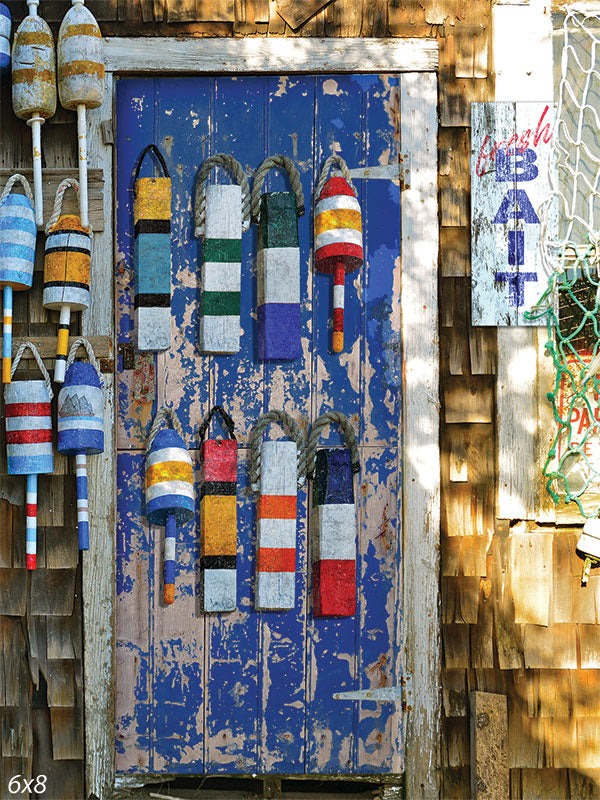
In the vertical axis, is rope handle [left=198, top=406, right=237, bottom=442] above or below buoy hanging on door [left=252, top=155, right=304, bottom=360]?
below

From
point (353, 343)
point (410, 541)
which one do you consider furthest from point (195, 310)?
point (410, 541)

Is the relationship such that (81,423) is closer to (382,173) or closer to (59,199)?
(59,199)

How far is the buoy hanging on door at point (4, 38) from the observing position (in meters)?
2.74

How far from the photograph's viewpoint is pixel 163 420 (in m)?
2.78

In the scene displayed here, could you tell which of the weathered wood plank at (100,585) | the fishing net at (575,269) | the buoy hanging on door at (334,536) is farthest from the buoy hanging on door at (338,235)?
the weathered wood plank at (100,585)

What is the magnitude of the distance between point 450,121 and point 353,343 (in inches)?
32.8

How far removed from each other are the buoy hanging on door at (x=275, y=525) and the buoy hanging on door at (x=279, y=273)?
34 cm

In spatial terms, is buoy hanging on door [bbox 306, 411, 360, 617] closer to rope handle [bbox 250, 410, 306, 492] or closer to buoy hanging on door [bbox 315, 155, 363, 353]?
rope handle [bbox 250, 410, 306, 492]

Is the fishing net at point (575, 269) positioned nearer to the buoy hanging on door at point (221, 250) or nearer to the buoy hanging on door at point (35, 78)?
the buoy hanging on door at point (221, 250)

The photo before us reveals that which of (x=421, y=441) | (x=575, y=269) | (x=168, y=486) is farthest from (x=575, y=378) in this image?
(x=168, y=486)

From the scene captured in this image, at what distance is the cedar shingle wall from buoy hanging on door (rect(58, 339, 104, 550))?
10cm

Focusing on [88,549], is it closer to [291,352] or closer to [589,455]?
[291,352]

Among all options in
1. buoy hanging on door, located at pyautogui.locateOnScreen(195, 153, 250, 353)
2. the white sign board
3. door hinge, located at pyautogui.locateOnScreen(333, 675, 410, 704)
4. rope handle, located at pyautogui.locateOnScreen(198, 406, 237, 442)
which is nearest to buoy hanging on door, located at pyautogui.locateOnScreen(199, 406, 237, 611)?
rope handle, located at pyautogui.locateOnScreen(198, 406, 237, 442)

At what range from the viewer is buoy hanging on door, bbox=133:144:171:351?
2773 mm
